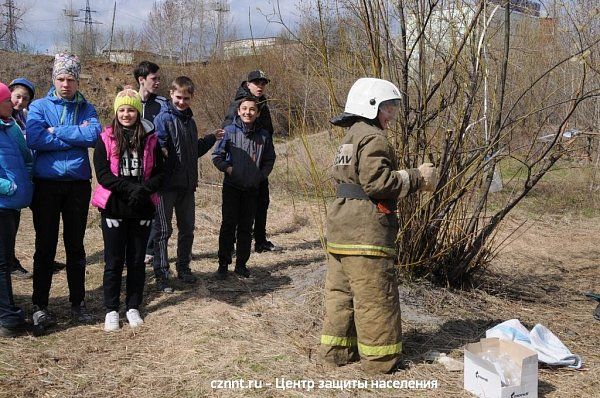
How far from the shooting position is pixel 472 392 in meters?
3.00

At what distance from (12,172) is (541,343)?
3541mm

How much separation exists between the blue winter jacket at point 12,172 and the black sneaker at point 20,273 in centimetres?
167

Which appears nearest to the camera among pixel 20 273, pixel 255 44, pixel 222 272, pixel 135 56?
pixel 222 272

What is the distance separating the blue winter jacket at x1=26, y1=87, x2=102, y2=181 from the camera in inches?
152

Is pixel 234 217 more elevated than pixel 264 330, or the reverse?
pixel 234 217

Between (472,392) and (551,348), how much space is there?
716 mm

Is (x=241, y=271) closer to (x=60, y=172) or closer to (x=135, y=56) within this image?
(x=60, y=172)

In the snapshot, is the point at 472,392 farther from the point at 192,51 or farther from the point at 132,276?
the point at 192,51

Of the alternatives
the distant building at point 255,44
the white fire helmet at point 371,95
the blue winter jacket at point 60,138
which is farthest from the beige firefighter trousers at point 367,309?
the blue winter jacket at point 60,138

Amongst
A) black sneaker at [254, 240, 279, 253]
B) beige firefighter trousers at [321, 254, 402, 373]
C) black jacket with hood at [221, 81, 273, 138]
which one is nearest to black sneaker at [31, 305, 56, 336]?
beige firefighter trousers at [321, 254, 402, 373]

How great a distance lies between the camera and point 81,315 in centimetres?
413

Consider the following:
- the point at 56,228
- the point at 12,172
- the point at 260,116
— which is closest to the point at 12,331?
the point at 56,228

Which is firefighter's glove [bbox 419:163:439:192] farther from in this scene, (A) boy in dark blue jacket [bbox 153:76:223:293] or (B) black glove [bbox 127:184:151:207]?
(A) boy in dark blue jacket [bbox 153:76:223:293]

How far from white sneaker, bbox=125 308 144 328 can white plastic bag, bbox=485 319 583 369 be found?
2377 mm
